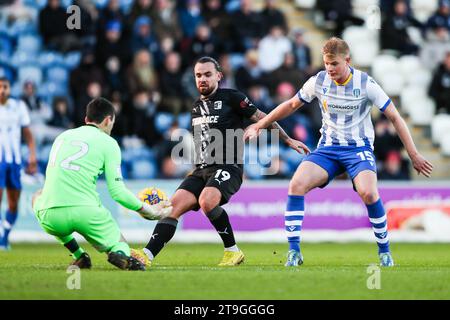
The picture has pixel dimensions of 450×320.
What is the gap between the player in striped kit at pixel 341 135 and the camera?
9094mm

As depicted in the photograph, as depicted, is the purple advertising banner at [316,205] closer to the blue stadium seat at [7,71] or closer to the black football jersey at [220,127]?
the blue stadium seat at [7,71]

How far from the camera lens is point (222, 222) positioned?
31.4 feet

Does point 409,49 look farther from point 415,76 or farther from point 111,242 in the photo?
point 111,242

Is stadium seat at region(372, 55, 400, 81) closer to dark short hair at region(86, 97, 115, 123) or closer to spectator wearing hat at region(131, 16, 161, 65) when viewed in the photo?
spectator wearing hat at region(131, 16, 161, 65)

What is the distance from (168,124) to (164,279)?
9.87m

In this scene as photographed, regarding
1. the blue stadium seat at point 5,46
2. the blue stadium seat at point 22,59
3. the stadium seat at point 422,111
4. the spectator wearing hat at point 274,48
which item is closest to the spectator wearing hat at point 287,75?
the spectator wearing hat at point 274,48

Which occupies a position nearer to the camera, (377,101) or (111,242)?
(111,242)

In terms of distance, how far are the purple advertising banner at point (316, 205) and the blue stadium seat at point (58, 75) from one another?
4.23m

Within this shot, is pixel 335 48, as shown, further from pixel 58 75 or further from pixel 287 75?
pixel 58 75

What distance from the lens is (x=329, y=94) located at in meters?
9.35

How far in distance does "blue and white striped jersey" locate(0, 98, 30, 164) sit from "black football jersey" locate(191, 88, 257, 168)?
4321 millimetres

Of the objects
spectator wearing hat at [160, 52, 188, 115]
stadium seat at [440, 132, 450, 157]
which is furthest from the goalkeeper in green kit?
stadium seat at [440, 132, 450, 157]

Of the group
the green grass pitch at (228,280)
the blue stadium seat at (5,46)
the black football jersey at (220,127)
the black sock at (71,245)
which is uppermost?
the blue stadium seat at (5,46)
